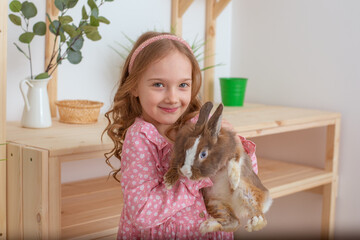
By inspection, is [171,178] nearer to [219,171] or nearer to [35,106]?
[219,171]

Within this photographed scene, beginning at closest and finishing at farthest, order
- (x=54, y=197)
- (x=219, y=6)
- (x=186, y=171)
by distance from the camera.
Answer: (x=186, y=171) < (x=54, y=197) < (x=219, y=6)

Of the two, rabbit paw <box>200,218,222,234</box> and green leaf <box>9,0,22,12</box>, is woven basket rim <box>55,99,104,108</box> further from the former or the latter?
rabbit paw <box>200,218,222,234</box>

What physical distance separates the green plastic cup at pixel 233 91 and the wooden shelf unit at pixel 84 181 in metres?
0.06

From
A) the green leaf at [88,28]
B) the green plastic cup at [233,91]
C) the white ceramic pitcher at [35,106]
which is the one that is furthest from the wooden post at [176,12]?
the white ceramic pitcher at [35,106]

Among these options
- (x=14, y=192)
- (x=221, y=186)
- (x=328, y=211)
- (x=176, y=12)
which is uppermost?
(x=176, y=12)

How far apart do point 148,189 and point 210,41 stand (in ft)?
4.81

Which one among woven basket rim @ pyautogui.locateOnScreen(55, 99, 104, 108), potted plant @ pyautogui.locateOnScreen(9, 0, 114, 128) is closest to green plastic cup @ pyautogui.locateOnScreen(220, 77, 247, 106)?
woven basket rim @ pyautogui.locateOnScreen(55, 99, 104, 108)

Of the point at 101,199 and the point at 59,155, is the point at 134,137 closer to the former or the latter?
the point at 59,155

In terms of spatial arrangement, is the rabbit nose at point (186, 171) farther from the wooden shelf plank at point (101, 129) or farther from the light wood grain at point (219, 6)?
the light wood grain at point (219, 6)

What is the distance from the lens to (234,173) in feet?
3.15

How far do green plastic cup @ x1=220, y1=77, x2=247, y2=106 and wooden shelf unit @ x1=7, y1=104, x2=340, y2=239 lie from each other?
57 mm

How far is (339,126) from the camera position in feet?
6.91

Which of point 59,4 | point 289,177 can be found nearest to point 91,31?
point 59,4

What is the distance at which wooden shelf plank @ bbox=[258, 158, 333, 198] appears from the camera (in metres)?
1.94
